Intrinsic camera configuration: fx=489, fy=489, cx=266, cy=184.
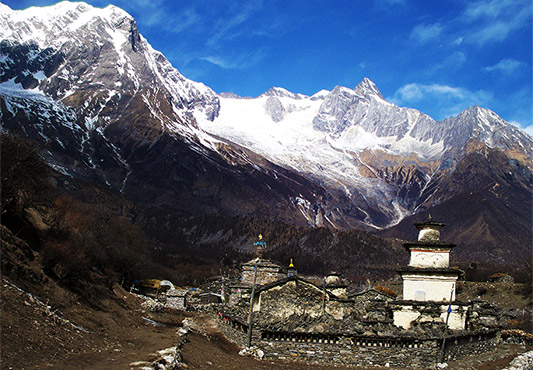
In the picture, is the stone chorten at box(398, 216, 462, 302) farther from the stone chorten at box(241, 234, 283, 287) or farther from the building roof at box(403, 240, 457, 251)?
the stone chorten at box(241, 234, 283, 287)

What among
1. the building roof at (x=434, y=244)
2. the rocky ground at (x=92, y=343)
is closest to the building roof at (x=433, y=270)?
the building roof at (x=434, y=244)

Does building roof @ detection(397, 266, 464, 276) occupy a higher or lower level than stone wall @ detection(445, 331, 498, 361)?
higher

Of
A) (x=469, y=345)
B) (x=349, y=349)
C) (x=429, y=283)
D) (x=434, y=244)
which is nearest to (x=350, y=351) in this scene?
(x=349, y=349)

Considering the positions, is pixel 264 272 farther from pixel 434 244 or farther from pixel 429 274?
pixel 434 244

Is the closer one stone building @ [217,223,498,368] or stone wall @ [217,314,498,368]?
stone wall @ [217,314,498,368]

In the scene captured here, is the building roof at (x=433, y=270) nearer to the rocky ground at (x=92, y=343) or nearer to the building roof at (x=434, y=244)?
the building roof at (x=434, y=244)

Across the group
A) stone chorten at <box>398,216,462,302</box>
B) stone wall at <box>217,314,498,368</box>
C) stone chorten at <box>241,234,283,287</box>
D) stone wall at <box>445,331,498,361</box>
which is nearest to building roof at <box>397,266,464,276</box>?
stone chorten at <box>398,216,462,302</box>

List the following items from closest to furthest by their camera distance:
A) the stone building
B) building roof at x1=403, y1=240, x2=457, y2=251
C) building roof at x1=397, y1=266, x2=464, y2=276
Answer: the stone building → building roof at x1=397, y1=266, x2=464, y2=276 → building roof at x1=403, y1=240, x2=457, y2=251

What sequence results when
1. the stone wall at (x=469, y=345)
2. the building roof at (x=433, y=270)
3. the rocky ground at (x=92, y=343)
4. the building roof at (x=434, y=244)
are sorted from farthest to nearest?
the building roof at (x=434, y=244)
the building roof at (x=433, y=270)
the stone wall at (x=469, y=345)
the rocky ground at (x=92, y=343)

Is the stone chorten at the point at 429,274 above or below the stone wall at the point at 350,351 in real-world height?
above
